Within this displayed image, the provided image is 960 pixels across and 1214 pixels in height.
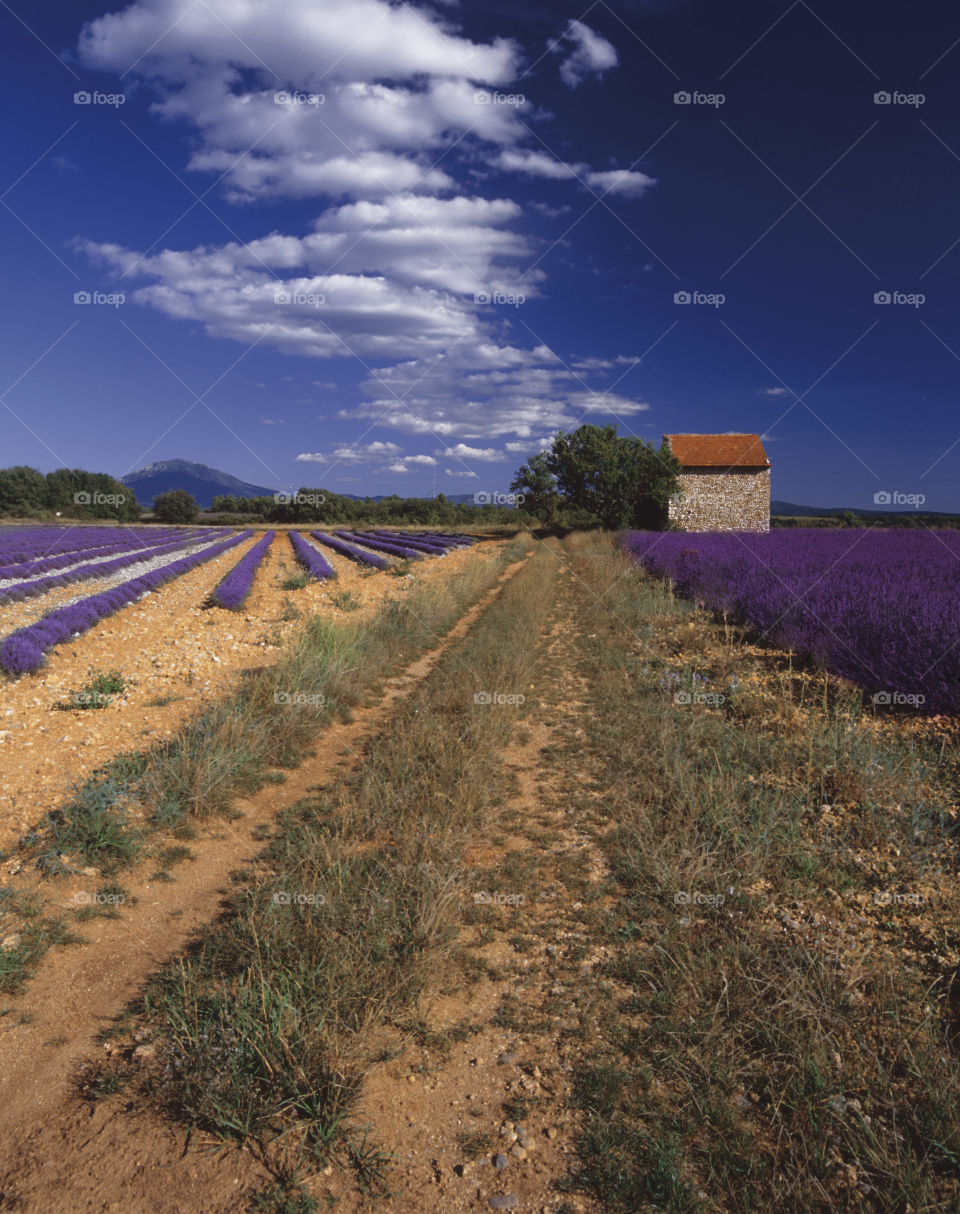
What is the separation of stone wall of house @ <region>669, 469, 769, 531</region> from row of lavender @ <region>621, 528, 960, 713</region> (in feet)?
81.0

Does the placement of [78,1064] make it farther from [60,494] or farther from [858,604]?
[60,494]

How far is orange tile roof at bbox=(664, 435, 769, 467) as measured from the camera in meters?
45.4

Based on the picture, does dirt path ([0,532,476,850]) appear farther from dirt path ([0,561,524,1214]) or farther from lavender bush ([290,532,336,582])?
lavender bush ([290,532,336,582])

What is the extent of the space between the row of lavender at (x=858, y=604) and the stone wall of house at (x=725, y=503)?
24690 millimetres

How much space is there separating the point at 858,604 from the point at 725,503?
125 ft

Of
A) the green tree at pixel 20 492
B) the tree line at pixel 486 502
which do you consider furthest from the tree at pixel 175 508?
the green tree at pixel 20 492

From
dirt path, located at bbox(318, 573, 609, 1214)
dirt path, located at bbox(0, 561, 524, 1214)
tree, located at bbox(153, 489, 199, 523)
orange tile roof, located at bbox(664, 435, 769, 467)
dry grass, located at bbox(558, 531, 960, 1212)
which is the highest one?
orange tile roof, located at bbox(664, 435, 769, 467)

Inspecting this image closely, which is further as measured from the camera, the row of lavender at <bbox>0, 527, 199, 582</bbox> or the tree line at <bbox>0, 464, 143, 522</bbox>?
the tree line at <bbox>0, 464, 143, 522</bbox>

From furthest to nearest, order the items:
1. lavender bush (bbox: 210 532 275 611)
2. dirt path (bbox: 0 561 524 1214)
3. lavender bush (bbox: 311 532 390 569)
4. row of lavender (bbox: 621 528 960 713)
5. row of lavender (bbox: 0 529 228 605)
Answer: lavender bush (bbox: 311 532 390 569) → row of lavender (bbox: 0 529 228 605) → lavender bush (bbox: 210 532 275 611) → row of lavender (bbox: 621 528 960 713) → dirt path (bbox: 0 561 524 1214)

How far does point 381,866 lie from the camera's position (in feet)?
14.0

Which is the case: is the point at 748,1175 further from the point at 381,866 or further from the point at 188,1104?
the point at 381,866

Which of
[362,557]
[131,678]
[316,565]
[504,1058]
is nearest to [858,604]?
[504,1058]

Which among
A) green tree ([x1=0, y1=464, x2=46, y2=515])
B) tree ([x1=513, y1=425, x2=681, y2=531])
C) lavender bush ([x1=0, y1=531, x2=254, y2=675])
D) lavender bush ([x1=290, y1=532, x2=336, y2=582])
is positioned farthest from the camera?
green tree ([x1=0, y1=464, x2=46, y2=515])

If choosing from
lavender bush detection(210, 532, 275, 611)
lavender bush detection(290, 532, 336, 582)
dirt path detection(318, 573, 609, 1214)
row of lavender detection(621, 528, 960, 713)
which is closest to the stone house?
row of lavender detection(621, 528, 960, 713)
